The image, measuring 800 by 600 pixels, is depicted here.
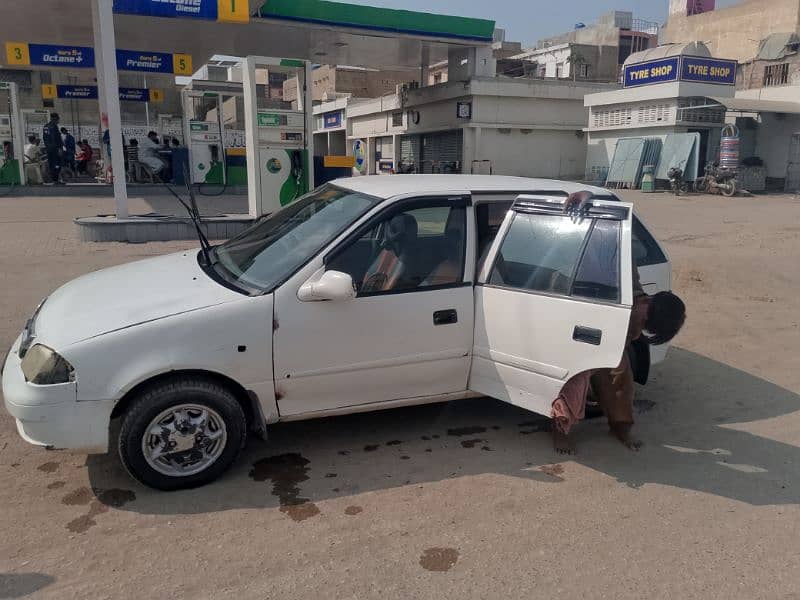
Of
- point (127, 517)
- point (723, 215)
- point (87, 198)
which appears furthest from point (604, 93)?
point (127, 517)

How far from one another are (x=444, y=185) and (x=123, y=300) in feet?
6.98

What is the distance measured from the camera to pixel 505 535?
3.31 m

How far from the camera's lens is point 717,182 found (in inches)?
905

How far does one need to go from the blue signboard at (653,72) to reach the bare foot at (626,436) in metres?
23.4

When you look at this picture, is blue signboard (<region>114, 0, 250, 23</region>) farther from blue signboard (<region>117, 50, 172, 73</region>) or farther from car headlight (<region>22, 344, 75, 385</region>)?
car headlight (<region>22, 344, 75, 385</region>)

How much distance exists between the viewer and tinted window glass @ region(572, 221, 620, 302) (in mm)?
3797

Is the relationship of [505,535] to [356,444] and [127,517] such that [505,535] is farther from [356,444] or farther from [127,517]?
[127,517]

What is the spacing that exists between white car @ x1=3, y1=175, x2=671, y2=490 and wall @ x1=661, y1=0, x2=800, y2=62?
156 ft

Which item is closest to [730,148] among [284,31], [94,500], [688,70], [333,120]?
[688,70]

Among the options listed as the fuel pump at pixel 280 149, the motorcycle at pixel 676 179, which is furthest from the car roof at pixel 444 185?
→ the motorcycle at pixel 676 179

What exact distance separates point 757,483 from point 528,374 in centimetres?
147

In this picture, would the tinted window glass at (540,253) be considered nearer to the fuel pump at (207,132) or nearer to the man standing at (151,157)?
the fuel pump at (207,132)

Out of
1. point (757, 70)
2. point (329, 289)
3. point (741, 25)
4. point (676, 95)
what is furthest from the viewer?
point (741, 25)

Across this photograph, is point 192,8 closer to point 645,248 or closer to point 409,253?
point 409,253
